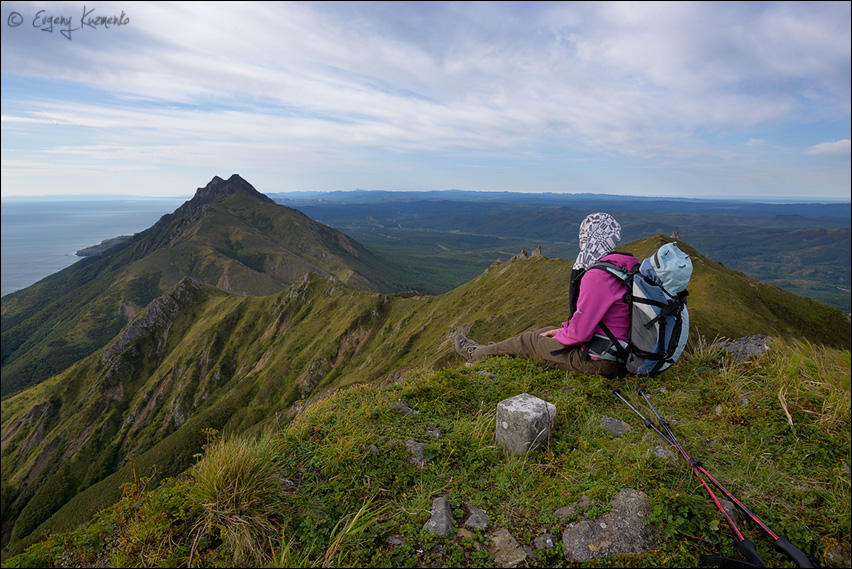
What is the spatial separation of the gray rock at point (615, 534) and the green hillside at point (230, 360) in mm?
33650

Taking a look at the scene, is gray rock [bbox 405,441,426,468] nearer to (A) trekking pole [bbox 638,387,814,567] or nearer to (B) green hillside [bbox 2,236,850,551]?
(A) trekking pole [bbox 638,387,814,567]

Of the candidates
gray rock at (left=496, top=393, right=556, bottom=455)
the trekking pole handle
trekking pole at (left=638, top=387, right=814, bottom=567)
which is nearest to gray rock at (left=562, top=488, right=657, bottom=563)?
trekking pole at (left=638, top=387, right=814, bottom=567)

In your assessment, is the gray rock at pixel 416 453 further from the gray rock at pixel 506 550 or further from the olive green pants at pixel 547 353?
the olive green pants at pixel 547 353

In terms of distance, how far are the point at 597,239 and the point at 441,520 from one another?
21.6 feet

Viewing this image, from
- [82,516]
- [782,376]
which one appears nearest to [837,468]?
[782,376]

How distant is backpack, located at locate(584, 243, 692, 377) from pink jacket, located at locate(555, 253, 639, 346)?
11cm

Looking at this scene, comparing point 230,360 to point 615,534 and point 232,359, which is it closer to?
point 232,359

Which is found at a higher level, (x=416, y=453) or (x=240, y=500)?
(x=240, y=500)

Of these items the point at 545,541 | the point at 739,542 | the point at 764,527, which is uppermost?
the point at 764,527

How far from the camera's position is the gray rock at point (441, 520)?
13.6 feet

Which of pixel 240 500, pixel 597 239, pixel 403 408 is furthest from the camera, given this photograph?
pixel 597 239

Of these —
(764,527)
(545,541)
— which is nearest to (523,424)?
(545,541)

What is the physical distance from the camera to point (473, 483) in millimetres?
5082

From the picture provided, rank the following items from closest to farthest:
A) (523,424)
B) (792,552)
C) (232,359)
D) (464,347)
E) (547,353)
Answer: (792,552)
(523,424)
(547,353)
(464,347)
(232,359)
